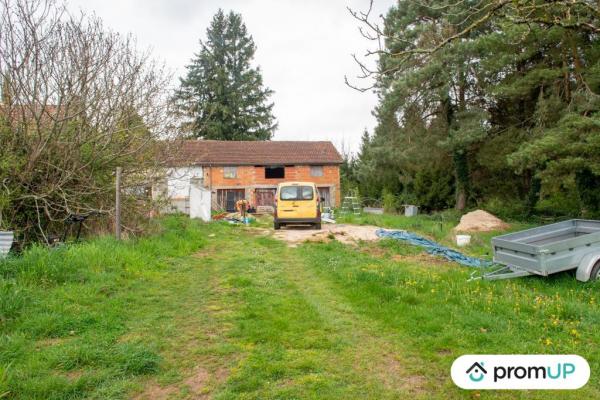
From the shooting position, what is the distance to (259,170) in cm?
3047

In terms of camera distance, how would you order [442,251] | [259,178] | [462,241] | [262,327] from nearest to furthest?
1. [262,327]
2. [442,251]
3. [462,241]
4. [259,178]

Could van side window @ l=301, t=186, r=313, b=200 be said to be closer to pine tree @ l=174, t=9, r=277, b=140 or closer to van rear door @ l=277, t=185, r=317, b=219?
van rear door @ l=277, t=185, r=317, b=219

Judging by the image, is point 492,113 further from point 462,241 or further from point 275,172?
point 275,172

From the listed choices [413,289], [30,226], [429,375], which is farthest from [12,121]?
[429,375]

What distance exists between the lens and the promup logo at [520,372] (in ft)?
10.0

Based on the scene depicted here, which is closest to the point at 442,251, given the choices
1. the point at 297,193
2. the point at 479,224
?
the point at 297,193

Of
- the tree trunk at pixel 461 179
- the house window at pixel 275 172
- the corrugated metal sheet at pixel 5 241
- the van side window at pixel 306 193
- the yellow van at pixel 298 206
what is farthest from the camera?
the house window at pixel 275 172

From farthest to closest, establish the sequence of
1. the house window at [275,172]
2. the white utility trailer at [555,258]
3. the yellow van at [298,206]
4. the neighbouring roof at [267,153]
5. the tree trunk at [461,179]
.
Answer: the house window at [275,172], the neighbouring roof at [267,153], the tree trunk at [461,179], the yellow van at [298,206], the white utility trailer at [555,258]

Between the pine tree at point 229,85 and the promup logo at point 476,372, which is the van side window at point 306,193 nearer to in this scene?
the promup logo at point 476,372

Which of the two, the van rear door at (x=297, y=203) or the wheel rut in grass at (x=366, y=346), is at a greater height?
the van rear door at (x=297, y=203)

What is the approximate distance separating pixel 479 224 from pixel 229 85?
3275 cm

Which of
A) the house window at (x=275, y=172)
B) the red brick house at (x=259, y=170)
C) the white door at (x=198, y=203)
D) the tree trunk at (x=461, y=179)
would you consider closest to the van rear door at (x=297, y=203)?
the white door at (x=198, y=203)

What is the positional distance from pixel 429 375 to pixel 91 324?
360cm

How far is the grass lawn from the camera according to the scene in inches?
123
